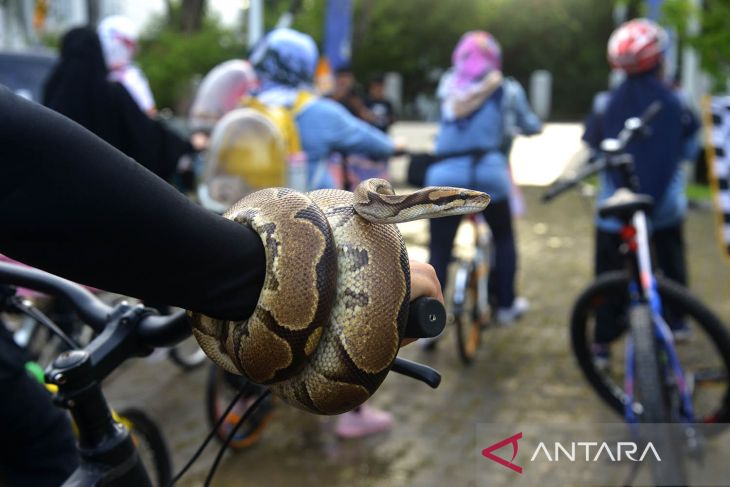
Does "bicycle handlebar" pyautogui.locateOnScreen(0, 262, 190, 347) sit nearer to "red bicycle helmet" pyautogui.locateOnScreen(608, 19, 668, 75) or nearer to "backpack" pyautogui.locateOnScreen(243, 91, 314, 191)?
"backpack" pyautogui.locateOnScreen(243, 91, 314, 191)

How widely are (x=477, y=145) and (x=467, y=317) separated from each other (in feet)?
4.50

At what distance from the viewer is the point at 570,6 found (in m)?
43.8

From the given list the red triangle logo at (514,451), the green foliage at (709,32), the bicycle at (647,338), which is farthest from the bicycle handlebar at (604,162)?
the green foliage at (709,32)

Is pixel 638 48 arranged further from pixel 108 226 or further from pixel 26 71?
pixel 26 71

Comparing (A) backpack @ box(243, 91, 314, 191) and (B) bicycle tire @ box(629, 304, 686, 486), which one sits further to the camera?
(A) backpack @ box(243, 91, 314, 191)

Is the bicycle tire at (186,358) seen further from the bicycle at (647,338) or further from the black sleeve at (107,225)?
the black sleeve at (107,225)

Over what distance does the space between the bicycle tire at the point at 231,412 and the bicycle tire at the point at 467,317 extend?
5.25 feet

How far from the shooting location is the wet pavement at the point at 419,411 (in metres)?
4.24

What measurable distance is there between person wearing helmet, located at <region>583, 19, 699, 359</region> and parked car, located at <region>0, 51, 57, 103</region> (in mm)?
5368

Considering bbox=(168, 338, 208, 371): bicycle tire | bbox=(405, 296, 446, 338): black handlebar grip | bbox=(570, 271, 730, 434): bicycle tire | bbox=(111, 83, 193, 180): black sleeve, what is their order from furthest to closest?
bbox=(168, 338, 208, 371): bicycle tire, bbox=(111, 83, 193, 180): black sleeve, bbox=(570, 271, 730, 434): bicycle tire, bbox=(405, 296, 446, 338): black handlebar grip

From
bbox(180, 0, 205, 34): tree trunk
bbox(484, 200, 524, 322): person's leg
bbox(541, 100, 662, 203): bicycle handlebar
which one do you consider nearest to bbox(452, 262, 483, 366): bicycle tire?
bbox(484, 200, 524, 322): person's leg

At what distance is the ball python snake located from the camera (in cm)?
130

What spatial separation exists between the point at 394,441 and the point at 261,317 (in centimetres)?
346

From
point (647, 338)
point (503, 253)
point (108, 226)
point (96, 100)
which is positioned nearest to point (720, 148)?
point (503, 253)
